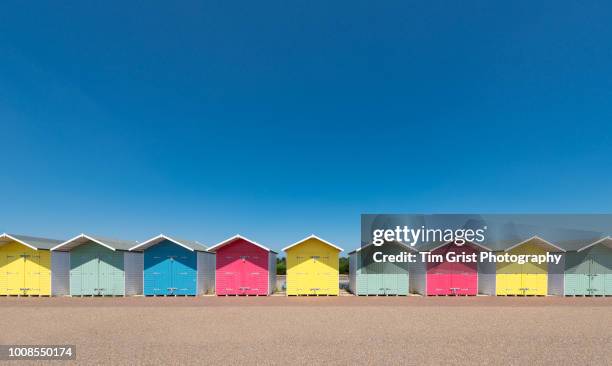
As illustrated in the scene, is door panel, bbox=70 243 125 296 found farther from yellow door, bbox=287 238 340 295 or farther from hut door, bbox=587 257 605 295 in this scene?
hut door, bbox=587 257 605 295

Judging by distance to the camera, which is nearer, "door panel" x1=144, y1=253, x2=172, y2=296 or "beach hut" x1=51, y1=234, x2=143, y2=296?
"beach hut" x1=51, y1=234, x2=143, y2=296

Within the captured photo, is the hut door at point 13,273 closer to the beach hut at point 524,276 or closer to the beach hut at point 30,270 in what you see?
the beach hut at point 30,270

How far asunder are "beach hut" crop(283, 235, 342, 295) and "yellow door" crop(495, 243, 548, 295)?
10.7 m

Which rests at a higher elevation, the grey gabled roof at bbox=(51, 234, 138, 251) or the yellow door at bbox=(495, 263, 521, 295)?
the grey gabled roof at bbox=(51, 234, 138, 251)

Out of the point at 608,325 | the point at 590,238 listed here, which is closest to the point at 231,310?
the point at 608,325

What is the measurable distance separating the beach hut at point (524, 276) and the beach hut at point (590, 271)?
0.78m

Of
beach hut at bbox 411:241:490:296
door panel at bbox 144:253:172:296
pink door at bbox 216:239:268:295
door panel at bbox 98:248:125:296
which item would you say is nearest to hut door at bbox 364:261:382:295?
beach hut at bbox 411:241:490:296

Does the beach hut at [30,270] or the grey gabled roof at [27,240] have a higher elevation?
the grey gabled roof at [27,240]

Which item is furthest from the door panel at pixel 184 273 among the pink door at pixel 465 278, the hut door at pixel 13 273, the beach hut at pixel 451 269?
the pink door at pixel 465 278

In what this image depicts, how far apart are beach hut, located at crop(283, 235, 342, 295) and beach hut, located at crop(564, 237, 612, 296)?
50.8 ft

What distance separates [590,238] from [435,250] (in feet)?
→ 36.8

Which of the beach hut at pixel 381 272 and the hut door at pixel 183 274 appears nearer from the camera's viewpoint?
the hut door at pixel 183 274

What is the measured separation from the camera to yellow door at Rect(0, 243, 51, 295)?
2050 cm

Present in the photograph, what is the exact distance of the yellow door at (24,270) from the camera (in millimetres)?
20500
